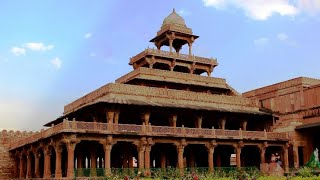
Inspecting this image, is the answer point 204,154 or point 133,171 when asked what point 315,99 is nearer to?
point 204,154

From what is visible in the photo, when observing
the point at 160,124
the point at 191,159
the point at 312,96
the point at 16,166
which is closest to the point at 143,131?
the point at 160,124

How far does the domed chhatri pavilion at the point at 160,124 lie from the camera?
34219 millimetres

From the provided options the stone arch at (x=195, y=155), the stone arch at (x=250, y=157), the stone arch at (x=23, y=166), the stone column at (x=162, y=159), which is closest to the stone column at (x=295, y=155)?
the stone arch at (x=250, y=157)

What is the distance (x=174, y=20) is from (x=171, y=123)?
1543 cm

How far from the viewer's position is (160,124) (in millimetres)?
42312

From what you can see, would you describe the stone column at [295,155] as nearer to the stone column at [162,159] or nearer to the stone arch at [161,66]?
the stone column at [162,159]

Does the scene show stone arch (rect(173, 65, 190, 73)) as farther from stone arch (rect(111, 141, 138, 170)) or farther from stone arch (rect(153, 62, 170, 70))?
stone arch (rect(111, 141, 138, 170))

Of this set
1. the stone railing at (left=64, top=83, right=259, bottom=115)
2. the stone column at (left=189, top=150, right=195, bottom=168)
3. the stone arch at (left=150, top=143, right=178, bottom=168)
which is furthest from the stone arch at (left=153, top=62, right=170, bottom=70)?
the stone column at (left=189, top=150, right=195, bottom=168)

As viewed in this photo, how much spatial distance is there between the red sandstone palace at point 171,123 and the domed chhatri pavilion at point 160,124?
80 millimetres

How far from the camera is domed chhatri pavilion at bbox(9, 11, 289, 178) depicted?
1347 inches

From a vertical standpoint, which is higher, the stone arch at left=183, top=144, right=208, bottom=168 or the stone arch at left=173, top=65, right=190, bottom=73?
the stone arch at left=173, top=65, right=190, bottom=73

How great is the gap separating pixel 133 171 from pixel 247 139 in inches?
492

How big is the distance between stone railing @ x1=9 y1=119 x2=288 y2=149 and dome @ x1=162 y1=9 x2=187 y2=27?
16044 mm

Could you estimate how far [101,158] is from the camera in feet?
153
